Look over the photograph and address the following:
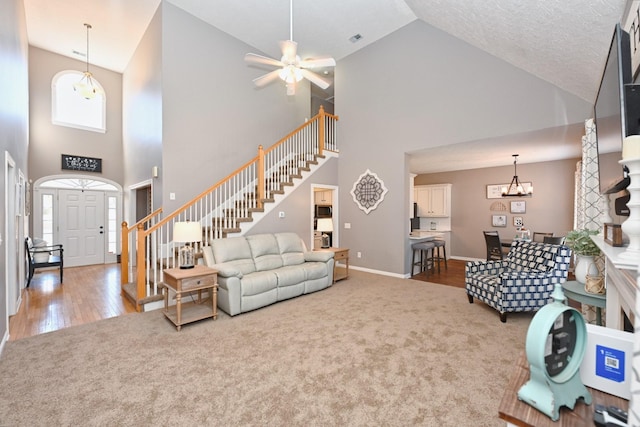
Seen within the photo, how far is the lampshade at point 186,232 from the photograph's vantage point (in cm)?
352

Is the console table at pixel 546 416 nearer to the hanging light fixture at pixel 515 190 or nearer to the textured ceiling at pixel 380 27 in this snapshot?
the textured ceiling at pixel 380 27

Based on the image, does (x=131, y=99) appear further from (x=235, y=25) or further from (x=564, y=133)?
(x=564, y=133)

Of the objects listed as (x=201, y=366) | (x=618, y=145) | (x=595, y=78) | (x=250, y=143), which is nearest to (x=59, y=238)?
→ (x=250, y=143)

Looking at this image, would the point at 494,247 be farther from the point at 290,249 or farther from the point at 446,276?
the point at 290,249

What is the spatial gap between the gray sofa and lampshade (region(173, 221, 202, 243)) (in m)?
0.53

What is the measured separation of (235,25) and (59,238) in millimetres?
6559

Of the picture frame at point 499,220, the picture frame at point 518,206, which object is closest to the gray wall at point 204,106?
the picture frame at point 499,220

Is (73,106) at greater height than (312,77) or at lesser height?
greater

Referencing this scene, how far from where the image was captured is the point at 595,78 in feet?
10.2

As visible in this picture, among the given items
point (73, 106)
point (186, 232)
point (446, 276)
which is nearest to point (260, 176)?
point (186, 232)

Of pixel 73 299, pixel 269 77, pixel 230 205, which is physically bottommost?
pixel 73 299

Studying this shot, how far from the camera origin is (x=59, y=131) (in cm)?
702

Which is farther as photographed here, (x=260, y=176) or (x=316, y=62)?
(x=260, y=176)

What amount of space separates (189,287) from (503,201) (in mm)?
7461
